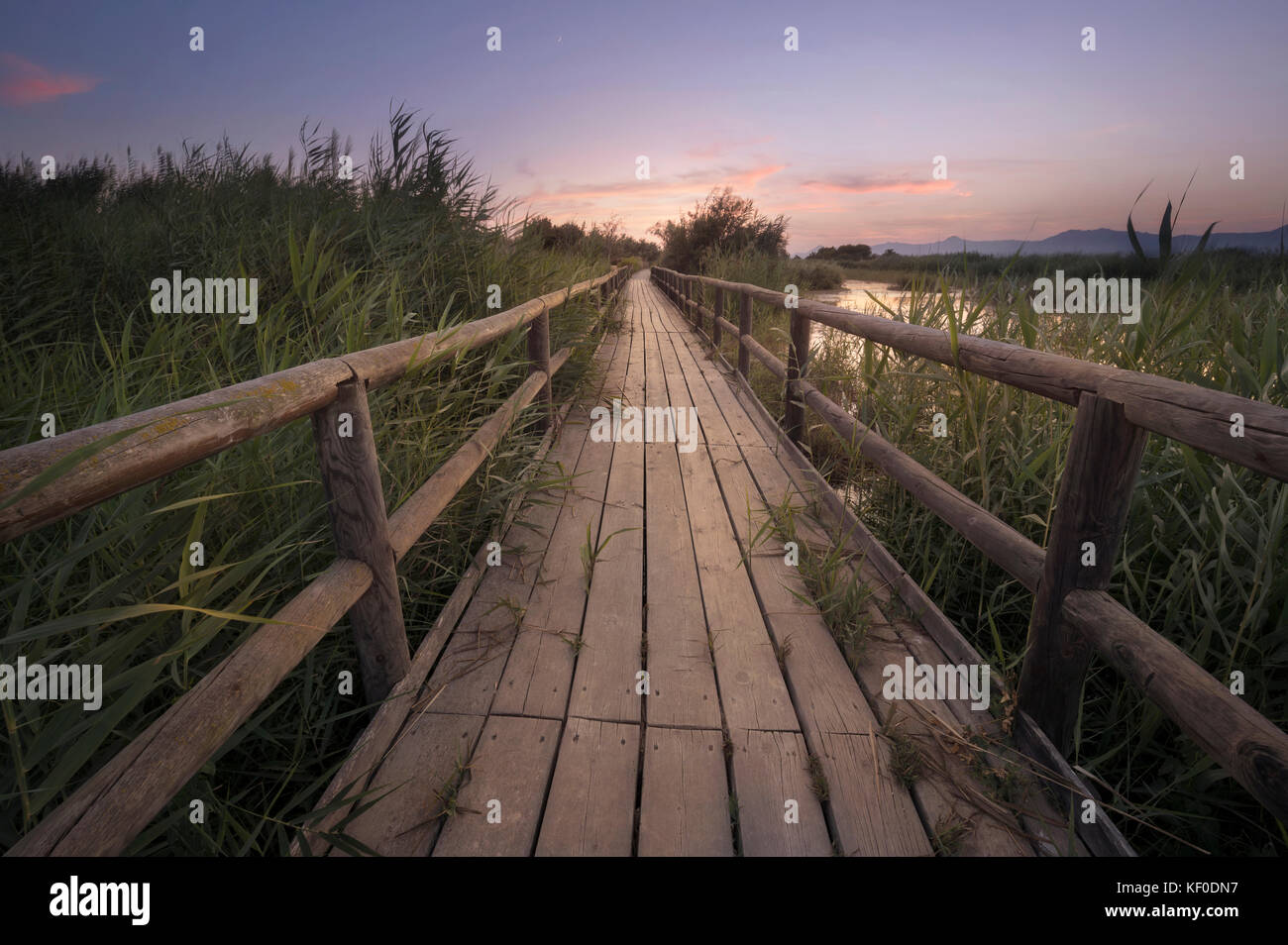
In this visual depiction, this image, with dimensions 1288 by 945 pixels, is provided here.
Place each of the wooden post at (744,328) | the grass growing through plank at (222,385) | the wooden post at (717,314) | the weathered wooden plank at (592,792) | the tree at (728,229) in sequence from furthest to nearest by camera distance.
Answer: the tree at (728,229) → the wooden post at (717,314) → the wooden post at (744,328) → the weathered wooden plank at (592,792) → the grass growing through plank at (222,385)

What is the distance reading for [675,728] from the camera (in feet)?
5.49

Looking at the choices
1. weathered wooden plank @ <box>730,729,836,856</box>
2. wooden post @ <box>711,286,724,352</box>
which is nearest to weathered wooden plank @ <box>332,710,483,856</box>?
weathered wooden plank @ <box>730,729,836,856</box>

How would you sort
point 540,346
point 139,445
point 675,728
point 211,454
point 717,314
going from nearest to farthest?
point 139,445 < point 211,454 < point 675,728 < point 540,346 < point 717,314

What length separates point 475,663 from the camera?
1908 mm

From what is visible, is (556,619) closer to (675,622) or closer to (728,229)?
(675,622)

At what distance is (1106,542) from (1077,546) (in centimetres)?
5

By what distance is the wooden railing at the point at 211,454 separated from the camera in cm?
78

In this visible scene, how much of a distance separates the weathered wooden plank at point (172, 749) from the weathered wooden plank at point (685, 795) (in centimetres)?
83

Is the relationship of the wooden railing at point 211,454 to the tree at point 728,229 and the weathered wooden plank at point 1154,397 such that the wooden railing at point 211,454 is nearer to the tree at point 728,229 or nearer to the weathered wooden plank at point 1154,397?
the weathered wooden plank at point 1154,397

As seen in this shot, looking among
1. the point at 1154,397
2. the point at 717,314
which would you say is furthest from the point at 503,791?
the point at 717,314

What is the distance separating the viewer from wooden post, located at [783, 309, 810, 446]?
12.5 feet

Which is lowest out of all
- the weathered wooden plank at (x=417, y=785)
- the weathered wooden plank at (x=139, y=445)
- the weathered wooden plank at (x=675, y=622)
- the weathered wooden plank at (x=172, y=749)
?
the weathered wooden plank at (x=417, y=785)

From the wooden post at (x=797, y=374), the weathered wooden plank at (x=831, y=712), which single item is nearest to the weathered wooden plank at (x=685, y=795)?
the weathered wooden plank at (x=831, y=712)

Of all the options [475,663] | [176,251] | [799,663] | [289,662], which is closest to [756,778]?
[799,663]
